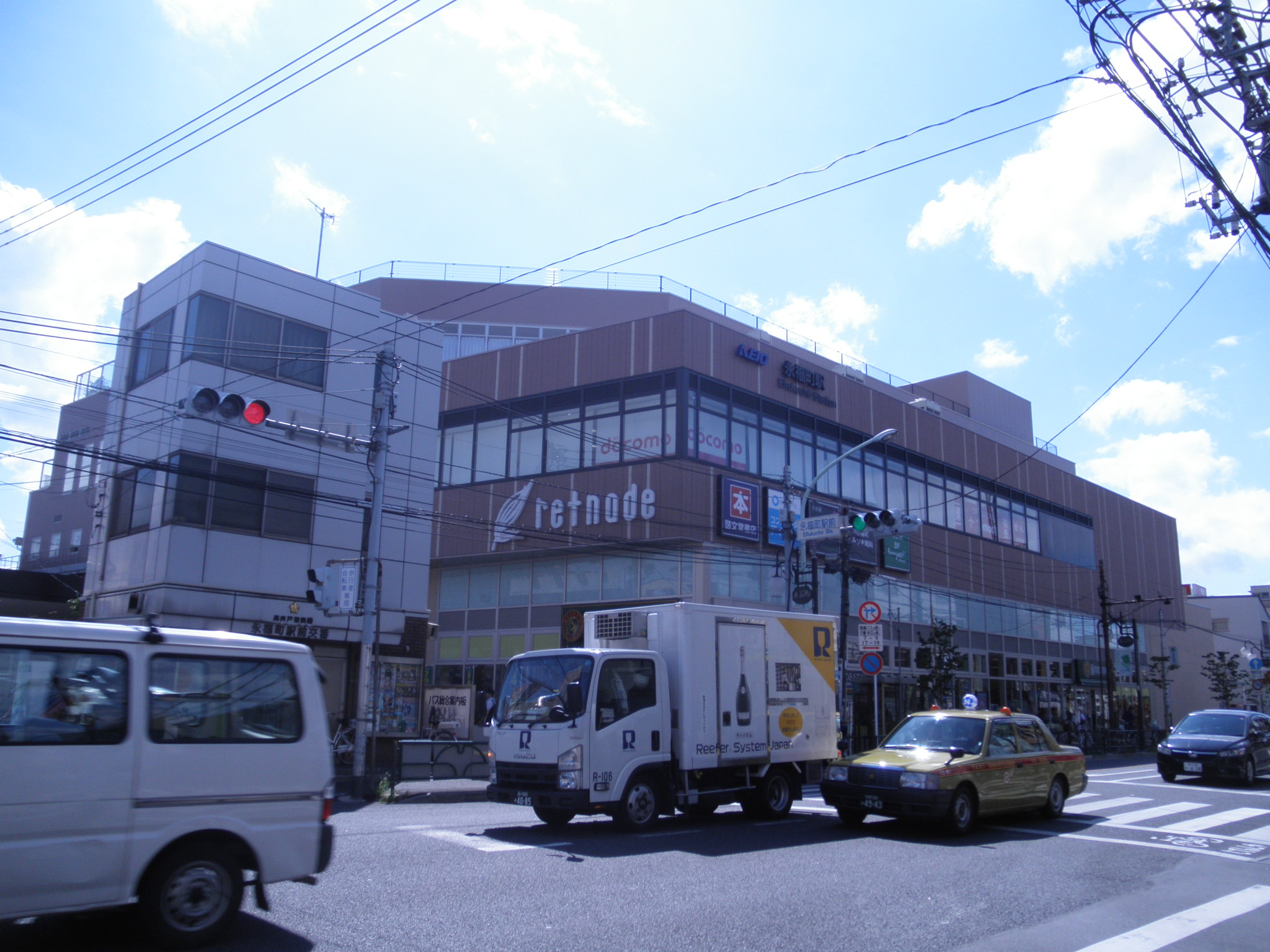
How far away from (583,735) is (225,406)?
6.77 metres

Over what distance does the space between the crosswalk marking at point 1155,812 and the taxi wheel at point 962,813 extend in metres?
3.34

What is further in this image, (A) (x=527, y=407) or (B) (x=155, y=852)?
(A) (x=527, y=407)

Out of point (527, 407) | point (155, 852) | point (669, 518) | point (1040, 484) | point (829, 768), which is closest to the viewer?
point (155, 852)

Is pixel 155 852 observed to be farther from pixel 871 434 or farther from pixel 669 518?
pixel 871 434

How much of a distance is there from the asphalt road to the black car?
7.64 m

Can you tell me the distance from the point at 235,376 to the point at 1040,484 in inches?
1587

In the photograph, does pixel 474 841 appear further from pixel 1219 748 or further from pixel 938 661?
pixel 938 661

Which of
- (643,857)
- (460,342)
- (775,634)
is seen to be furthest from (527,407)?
(643,857)

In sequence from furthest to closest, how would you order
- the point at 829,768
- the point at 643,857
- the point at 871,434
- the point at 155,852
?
1. the point at 871,434
2. the point at 829,768
3. the point at 643,857
4. the point at 155,852

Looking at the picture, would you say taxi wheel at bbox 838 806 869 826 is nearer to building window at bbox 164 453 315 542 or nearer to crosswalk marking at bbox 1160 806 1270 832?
crosswalk marking at bbox 1160 806 1270 832

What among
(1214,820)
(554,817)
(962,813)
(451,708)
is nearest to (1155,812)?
(1214,820)

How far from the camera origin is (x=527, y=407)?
115ft

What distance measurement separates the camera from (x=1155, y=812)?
1612 centimetres

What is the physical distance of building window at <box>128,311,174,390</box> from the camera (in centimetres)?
2355
